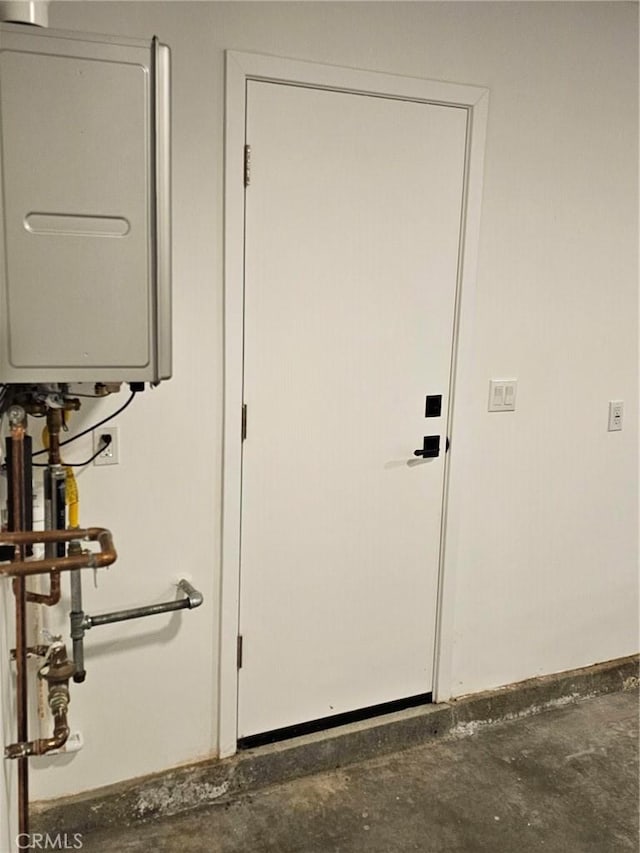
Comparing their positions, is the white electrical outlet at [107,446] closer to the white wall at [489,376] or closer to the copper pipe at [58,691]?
the white wall at [489,376]

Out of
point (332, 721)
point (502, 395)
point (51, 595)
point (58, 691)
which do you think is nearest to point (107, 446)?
point (51, 595)

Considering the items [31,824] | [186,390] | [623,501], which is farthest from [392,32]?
[31,824]

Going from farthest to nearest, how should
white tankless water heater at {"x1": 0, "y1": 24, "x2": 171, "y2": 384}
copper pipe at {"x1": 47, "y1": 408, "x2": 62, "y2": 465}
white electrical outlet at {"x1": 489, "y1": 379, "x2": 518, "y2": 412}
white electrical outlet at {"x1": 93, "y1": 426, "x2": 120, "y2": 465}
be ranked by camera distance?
1. white electrical outlet at {"x1": 489, "y1": 379, "x2": 518, "y2": 412}
2. white electrical outlet at {"x1": 93, "y1": 426, "x2": 120, "y2": 465}
3. copper pipe at {"x1": 47, "y1": 408, "x2": 62, "y2": 465}
4. white tankless water heater at {"x1": 0, "y1": 24, "x2": 171, "y2": 384}

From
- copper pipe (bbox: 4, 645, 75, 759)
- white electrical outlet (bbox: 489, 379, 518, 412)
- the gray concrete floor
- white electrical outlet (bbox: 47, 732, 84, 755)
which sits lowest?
the gray concrete floor

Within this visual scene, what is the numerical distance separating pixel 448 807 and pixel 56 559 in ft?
4.82

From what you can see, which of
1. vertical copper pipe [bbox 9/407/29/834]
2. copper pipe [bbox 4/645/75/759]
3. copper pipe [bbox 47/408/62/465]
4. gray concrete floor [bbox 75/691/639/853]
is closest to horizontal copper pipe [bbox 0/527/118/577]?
vertical copper pipe [bbox 9/407/29/834]

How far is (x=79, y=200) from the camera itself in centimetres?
122

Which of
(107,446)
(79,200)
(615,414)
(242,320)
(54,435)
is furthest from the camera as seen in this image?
(615,414)

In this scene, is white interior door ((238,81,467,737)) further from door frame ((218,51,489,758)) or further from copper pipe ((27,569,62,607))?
copper pipe ((27,569,62,607))

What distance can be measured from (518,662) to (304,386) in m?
1.40

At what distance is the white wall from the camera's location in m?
1.84

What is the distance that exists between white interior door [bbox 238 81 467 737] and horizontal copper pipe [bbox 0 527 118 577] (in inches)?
28.5

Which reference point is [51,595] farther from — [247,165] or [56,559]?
[247,165]

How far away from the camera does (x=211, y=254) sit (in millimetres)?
1866
